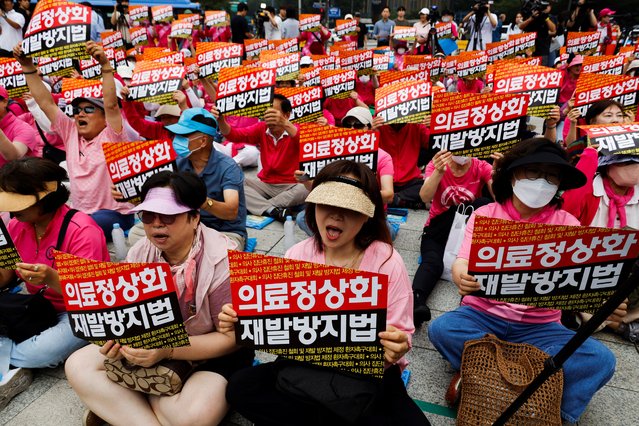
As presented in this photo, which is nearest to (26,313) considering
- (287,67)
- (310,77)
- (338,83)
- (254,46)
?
(338,83)

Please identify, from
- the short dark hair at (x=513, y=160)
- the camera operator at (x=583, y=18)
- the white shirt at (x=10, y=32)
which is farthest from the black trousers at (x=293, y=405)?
the camera operator at (x=583, y=18)

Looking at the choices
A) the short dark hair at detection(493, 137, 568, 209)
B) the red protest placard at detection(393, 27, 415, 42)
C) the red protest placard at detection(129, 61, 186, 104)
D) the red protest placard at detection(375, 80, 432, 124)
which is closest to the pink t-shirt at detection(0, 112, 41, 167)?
the red protest placard at detection(129, 61, 186, 104)

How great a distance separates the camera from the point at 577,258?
202 cm

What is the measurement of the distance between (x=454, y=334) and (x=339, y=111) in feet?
21.1

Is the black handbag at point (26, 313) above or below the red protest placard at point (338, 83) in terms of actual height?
below

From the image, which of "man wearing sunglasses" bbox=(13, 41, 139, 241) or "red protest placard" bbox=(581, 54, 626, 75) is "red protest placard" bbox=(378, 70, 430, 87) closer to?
"red protest placard" bbox=(581, 54, 626, 75)

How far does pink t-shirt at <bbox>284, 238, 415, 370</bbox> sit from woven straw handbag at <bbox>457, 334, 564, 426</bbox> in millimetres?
415

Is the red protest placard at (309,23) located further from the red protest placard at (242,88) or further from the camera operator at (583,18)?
the red protest placard at (242,88)

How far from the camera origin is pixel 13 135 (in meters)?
5.28

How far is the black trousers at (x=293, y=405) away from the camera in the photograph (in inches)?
87.2

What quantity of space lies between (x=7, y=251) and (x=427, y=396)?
9.45 ft

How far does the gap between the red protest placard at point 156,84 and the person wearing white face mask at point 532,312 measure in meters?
4.41

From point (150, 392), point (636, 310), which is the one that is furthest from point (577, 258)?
point (150, 392)

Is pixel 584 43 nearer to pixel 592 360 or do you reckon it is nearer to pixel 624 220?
pixel 624 220
